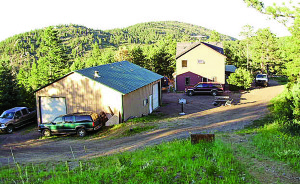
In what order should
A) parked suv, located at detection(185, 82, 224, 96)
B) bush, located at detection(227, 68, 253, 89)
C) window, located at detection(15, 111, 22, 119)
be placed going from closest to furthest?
window, located at detection(15, 111, 22, 119) → parked suv, located at detection(185, 82, 224, 96) → bush, located at detection(227, 68, 253, 89)

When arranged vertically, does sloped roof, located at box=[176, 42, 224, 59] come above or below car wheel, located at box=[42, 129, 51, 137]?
above

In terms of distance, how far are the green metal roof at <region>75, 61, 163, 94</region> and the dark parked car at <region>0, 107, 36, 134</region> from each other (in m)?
7.40

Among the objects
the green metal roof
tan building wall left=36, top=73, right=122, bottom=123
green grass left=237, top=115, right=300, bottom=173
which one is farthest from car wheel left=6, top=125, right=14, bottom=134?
green grass left=237, top=115, right=300, bottom=173

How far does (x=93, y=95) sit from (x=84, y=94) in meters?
0.84

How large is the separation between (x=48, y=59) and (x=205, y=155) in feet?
137

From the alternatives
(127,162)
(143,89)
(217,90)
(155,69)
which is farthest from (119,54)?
(127,162)

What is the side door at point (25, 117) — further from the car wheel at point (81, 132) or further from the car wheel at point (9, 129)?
the car wheel at point (81, 132)

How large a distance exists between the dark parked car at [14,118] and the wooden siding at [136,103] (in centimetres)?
1011

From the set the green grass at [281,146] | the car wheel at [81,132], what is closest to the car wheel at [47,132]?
the car wheel at [81,132]

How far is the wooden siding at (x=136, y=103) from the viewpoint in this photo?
810 inches

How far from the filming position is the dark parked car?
2197 centimetres

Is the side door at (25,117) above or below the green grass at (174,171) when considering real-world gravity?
below

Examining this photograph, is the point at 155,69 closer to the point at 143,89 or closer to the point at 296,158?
the point at 143,89

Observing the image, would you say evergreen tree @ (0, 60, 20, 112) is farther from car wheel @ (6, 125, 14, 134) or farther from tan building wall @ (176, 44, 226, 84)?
tan building wall @ (176, 44, 226, 84)
